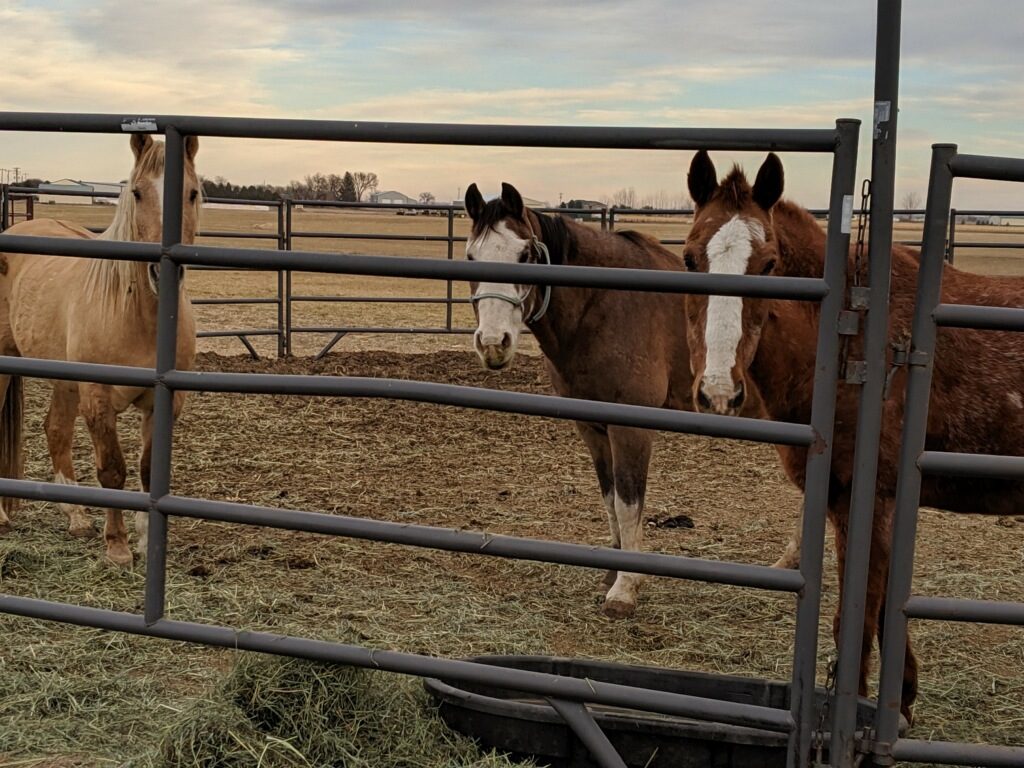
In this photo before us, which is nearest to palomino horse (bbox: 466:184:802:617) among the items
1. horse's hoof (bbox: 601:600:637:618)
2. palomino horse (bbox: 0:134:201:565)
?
horse's hoof (bbox: 601:600:637:618)

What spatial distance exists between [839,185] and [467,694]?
152cm

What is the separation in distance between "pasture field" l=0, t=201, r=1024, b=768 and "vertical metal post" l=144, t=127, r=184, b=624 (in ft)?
1.10

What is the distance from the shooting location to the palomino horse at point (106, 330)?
431 centimetres

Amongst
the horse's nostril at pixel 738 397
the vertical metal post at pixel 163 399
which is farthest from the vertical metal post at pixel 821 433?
the vertical metal post at pixel 163 399

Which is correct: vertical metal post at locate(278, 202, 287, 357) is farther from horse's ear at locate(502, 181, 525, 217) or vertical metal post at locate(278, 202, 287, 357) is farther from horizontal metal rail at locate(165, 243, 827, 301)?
horizontal metal rail at locate(165, 243, 827, 301)

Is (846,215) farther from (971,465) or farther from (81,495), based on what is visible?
(81,495)

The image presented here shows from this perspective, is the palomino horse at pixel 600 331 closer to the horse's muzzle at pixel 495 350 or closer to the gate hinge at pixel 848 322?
the horse's muzzle at pixel 495 350

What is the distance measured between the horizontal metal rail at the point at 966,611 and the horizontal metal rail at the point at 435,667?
1.19 feet

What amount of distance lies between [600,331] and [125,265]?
→ 7.00 feet

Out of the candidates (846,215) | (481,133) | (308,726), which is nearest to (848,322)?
(846,215)

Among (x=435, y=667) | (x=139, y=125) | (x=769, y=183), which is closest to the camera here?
(x=435, y=667)

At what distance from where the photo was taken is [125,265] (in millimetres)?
4375

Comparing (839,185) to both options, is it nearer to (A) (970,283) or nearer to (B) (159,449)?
(A) (970,283)

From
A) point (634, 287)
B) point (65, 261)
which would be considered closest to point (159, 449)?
point (634, 287)
